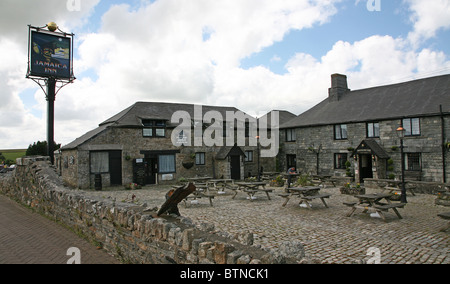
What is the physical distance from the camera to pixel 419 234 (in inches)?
308

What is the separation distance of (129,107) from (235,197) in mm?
13768

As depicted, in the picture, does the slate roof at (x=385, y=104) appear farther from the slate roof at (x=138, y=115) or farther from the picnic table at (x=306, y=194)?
the picnic table at (x=306, y=194)

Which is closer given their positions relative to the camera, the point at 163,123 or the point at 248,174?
the point at 163,123

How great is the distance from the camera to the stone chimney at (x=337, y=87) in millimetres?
26045

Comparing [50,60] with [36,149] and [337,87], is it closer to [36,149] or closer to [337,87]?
[36,149]

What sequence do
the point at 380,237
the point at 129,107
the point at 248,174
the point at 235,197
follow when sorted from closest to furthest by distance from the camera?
the point at 380,237 → the point at 235,197 → the point at 129,107 → the point at 248,174

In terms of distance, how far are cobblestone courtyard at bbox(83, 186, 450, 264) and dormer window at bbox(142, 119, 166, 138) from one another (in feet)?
34.2

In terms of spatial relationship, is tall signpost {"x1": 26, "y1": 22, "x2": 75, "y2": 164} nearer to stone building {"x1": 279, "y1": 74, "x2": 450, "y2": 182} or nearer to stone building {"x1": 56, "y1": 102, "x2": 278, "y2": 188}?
stone building {"x1": 56, "y1": 102, "x2": 278, "y2": 188}

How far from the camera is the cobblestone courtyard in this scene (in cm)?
632

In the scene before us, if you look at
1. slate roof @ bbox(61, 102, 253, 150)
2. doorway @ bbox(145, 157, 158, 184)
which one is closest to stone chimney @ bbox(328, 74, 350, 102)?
slate roof @ bbox(61, 102, 253, 150)

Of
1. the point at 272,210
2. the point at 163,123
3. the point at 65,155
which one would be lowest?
the point at 272,210

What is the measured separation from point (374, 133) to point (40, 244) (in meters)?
20.6
